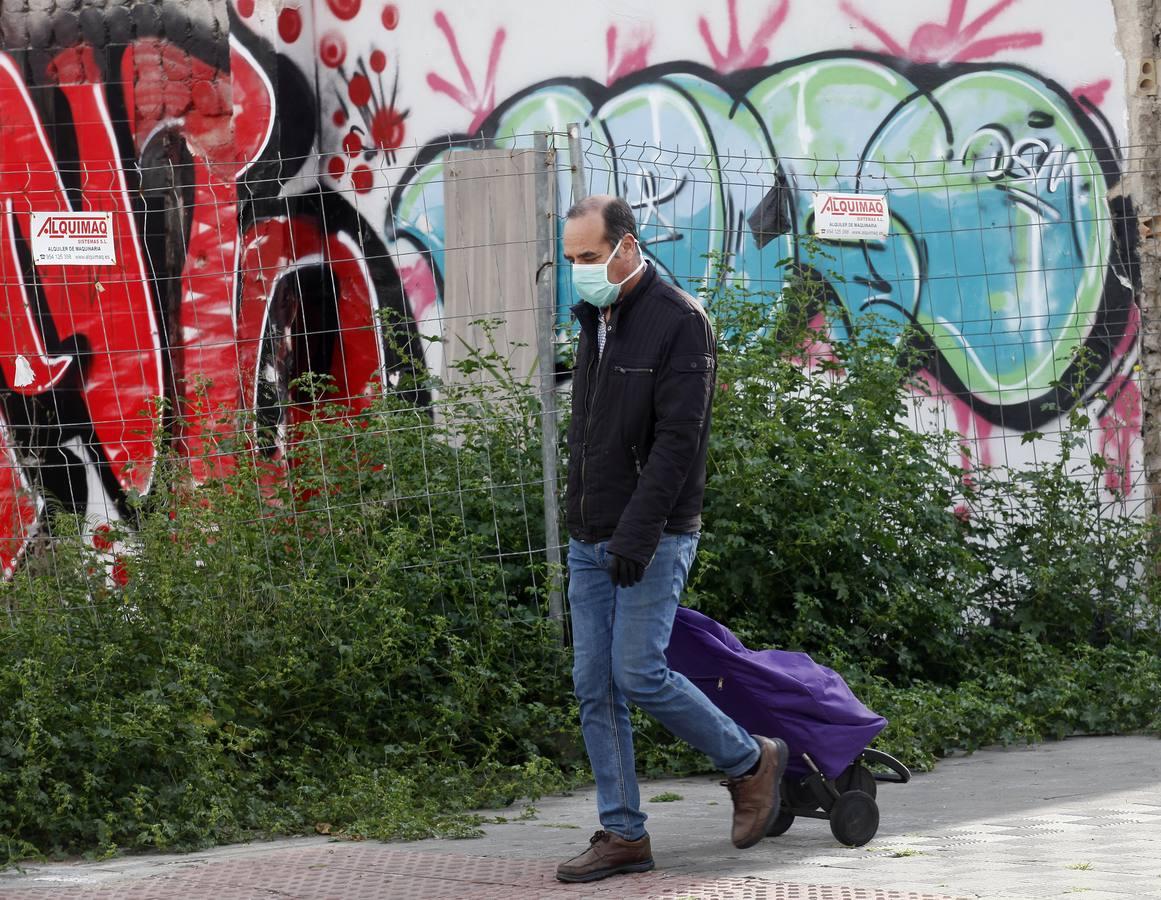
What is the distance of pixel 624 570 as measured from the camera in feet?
14.2

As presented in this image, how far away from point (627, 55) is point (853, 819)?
6516 millimetres

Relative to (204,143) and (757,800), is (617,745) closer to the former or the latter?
(757,800)

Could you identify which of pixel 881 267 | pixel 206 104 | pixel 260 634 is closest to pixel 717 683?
pixel 260 634

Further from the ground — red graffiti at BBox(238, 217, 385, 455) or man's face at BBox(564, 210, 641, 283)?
man's face at BBox(564, 210, 641, 283)

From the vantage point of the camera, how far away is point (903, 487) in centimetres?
749

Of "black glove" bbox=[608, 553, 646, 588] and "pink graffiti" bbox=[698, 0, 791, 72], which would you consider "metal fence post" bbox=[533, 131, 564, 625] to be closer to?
"black glove" bbox=[608, 553, 646, 588]

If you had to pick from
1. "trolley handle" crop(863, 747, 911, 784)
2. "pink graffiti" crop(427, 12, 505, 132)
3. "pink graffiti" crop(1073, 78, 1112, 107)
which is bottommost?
"trolley handle" crop(863, 747, 911, 784)

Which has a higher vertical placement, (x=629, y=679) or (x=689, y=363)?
(x=689, y=363)

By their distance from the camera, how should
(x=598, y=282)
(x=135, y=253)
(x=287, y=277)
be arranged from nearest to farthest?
(x=598, y=282), (x=135, y=253), (x=287, y=277)

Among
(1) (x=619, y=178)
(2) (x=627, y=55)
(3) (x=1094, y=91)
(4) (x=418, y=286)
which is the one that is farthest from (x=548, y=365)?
(3) (x=1094, y=91)

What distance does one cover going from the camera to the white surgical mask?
4.54 metres

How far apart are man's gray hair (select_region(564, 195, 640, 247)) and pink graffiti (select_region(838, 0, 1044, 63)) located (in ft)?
18.9

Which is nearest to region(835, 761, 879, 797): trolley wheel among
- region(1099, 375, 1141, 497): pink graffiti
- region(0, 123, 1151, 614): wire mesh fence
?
region(0, 123, 1151, 614): wire mesh fence

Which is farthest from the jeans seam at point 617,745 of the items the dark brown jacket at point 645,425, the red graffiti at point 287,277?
the red graffiti at point 287,277
